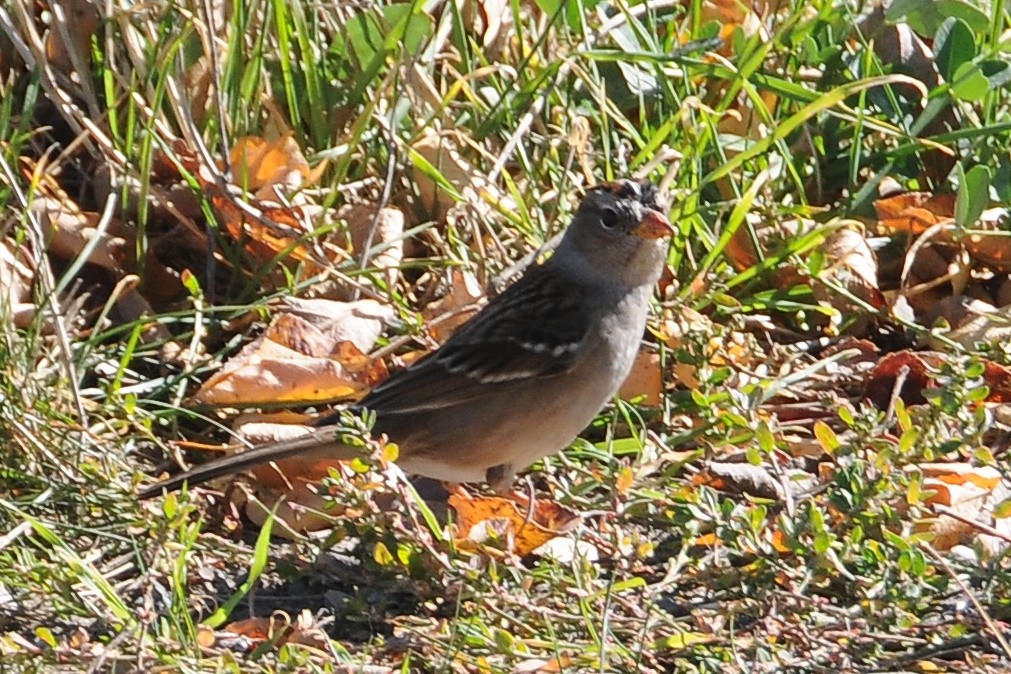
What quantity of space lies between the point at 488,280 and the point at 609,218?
0.44m

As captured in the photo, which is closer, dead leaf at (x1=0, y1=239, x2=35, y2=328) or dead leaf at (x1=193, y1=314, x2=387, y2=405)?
dead leaf at (x1=193, y1=314, x2=387, y2=405)

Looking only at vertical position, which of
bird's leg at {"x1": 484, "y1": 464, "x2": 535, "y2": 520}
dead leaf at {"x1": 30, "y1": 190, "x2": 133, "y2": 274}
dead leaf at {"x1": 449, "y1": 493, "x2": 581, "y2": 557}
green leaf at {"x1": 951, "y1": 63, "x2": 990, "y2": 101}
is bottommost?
bird's leg at {"x1": 484, "y1": 464, "x2": 535, "y2": 520}

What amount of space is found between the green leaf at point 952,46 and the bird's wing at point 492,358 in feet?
4.16

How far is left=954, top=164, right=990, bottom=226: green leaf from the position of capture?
13.0ft

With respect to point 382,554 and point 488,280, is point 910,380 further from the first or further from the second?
point 382,554

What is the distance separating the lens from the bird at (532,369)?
350cm

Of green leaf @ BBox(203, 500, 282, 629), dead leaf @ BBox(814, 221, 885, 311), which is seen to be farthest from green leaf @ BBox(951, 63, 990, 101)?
green leaf @ BBox(203, 500, 282, 629)

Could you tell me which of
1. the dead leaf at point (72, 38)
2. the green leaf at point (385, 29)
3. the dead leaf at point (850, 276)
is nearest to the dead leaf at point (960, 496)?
the dead leaf at point (850, 276)

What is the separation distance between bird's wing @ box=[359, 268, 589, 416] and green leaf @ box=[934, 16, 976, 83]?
1.27m

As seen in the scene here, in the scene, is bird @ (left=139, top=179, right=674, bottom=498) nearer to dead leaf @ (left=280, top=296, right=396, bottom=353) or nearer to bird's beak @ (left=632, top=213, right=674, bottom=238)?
bird's beak @ (left=632, top=213, right=674, bottom=238)

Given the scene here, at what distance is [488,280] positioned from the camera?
3.99 m

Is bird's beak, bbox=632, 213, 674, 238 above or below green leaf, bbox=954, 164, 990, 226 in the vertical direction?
above

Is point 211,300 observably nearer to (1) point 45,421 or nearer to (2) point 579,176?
(1) point 45,421

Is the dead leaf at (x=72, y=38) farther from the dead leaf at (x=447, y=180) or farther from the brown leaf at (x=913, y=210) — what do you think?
the brown leaf at (x=913, y=210)
